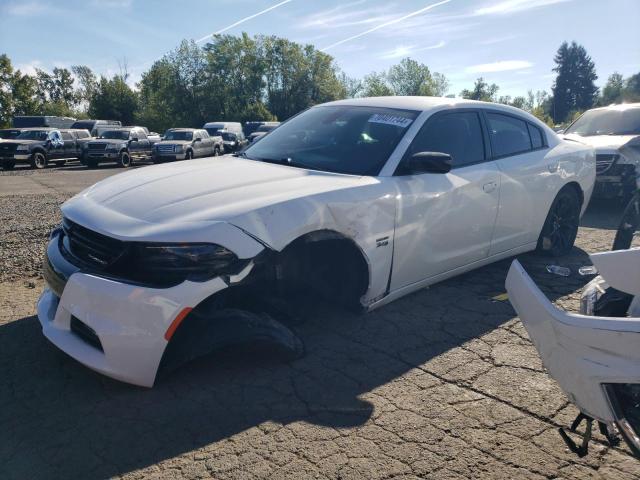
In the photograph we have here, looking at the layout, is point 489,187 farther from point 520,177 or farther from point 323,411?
point 323,411

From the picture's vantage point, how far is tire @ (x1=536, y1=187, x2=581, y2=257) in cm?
502

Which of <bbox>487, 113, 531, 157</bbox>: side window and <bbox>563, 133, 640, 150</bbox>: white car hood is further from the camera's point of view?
<bbox>563, 133, 640, 150</bbox>: white car hood

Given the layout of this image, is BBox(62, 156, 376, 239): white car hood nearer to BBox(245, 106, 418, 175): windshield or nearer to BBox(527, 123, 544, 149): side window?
BBox(245, 106, 418, 175): windshield

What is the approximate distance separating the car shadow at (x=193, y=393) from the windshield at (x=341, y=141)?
112 centimetres

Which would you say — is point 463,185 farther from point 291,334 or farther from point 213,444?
point 213,444

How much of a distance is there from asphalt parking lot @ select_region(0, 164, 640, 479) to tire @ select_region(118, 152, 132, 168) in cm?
2018

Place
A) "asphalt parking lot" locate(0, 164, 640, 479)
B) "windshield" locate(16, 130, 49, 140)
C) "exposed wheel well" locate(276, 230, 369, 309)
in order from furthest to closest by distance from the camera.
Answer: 1. "windshield" locate(16, 130, 49, 140)
2. "exposed wheel well" locate(276, 230, 369, 309)
3. "asphalt parking lot" locate(0, 164, 640, 479)

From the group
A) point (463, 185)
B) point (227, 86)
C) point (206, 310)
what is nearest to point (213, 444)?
point (206, 310)

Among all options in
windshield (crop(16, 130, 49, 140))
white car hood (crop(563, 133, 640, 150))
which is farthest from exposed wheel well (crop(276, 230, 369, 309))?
windshield (crop(16, 130, 49, 140))

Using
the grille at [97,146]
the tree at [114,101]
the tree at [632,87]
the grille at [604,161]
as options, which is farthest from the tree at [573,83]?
the grille at [604,161]

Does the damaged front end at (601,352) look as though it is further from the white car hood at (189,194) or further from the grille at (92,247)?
the grille at (92,247)

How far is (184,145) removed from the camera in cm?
2269

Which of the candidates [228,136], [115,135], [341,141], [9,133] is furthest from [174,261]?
[228,136]

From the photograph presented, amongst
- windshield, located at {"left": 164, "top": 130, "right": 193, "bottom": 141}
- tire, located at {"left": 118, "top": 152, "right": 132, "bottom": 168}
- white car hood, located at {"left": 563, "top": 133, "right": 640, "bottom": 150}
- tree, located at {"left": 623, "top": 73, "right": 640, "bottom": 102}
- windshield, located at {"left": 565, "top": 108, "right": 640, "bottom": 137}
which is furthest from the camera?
tree, located at {"left": 623, "top": 73, "right": 640, "bottom": 102}
